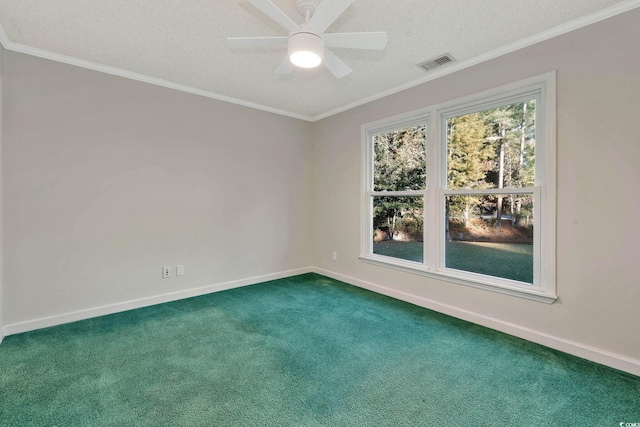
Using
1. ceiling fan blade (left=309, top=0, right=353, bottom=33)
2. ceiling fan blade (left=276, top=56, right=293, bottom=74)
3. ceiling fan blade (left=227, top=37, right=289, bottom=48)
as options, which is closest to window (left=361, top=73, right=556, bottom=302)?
ceiling fan blade (left=276, top=56, right=293, bottom=74)

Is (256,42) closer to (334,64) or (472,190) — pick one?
(334,64)

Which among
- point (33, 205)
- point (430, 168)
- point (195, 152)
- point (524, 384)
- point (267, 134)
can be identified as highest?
point (267, 134)

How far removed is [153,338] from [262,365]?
3.49 feet

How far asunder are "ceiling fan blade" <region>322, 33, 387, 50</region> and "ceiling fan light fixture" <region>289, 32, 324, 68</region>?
0.35ft

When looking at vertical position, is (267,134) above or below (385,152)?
above

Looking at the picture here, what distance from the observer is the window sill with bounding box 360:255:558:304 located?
7.84 feet

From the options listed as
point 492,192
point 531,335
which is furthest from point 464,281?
point 492,192

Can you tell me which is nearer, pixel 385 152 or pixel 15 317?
pixel 15 317

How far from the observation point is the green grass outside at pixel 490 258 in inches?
101

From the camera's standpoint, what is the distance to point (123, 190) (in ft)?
9.98

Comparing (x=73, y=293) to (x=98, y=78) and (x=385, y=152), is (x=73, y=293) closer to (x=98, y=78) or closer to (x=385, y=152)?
(x=98, y=78)

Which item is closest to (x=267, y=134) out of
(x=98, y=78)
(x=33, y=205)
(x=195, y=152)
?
(x=195, y=152)

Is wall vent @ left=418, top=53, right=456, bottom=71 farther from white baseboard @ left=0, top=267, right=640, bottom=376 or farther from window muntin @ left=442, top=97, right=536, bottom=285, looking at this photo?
white baseboard @ left=0, top=267, right=640, bottom=376

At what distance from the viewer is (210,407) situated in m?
1.64
